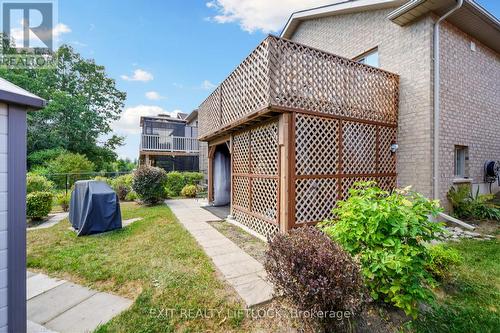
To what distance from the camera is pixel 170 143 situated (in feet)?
54.9

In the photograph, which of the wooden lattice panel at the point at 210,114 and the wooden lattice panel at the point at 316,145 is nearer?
the wooden lattice panel at the point at 316,145

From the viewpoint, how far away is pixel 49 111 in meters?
17.5

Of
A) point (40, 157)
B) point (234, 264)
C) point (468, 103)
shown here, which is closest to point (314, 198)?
point (234, 264)

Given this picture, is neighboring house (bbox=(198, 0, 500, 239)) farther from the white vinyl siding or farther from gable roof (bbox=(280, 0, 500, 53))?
the white vinyl siding

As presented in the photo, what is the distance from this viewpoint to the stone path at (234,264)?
3.03 meters

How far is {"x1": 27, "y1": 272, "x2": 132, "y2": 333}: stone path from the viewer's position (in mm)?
2463

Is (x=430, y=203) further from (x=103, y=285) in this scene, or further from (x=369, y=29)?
(x=369, y=29)

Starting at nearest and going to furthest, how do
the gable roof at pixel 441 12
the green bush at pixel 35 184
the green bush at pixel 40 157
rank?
1. the gable roof at pixel 441 12
2. the green bush at pixel 35 184
3. the green bush at pixel 40 157

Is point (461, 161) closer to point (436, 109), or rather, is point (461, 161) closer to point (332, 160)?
point (436, 109)

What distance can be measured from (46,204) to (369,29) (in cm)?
1237

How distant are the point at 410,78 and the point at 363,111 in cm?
187

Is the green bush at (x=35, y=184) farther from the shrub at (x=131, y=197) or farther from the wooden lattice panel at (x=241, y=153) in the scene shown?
the wooden lattice panel at (x=241, y=153)

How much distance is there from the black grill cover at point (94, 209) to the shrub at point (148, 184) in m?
3.23

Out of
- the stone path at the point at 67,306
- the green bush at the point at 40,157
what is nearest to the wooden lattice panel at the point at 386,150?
the stone path at the point at 67,306
